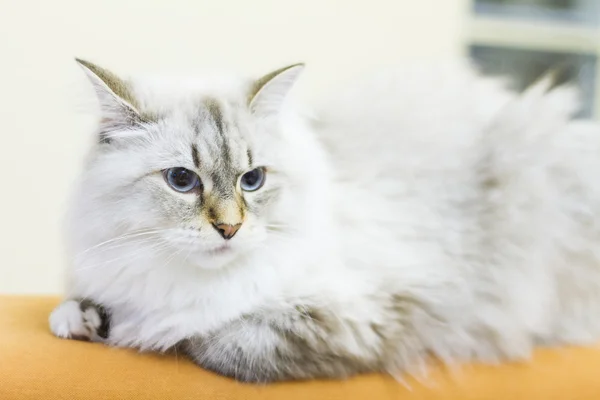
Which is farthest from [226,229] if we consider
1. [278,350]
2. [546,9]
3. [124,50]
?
[546,9]

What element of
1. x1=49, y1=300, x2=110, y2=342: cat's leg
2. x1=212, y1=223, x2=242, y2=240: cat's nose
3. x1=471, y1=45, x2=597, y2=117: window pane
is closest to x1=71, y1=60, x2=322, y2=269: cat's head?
x1=212, y1=223, x2=242, y2=240: cat's nose

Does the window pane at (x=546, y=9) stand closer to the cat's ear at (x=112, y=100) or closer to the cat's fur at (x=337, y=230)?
the cat's fur at (x=337, y=230)

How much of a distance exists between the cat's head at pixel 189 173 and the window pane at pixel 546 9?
2000mm

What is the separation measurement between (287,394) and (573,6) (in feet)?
8.52

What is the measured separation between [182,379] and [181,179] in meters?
0.33

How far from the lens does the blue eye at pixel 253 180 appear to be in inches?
43.7

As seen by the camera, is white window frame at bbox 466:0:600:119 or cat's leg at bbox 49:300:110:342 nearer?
cat's leg at bbox 49:300:110:342

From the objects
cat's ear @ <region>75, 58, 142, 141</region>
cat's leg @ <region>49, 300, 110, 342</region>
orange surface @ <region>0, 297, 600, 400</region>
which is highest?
cat's ear @ <region>75, 58, 142, 141</region>

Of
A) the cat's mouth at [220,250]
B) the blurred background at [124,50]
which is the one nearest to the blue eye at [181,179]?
the cat's mouth at [220,250]

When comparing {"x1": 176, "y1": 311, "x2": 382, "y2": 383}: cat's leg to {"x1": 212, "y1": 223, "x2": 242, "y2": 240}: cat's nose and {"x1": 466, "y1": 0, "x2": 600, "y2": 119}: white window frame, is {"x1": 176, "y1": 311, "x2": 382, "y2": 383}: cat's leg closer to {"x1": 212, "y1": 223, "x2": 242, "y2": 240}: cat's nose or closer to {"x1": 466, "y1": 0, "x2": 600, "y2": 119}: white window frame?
{"x1": 212, "y1": 223, "x2": 242, "y2": 240}: cat's nose

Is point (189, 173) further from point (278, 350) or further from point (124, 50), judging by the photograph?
point (124, 50)

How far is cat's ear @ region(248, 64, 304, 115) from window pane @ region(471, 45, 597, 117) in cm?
190

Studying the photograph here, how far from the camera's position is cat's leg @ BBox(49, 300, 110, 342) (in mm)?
1169

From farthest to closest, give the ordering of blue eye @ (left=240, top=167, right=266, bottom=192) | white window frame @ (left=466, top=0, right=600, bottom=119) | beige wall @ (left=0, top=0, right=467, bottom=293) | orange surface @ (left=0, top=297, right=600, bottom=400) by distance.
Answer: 1. white window frame @ (left=466, top=0, right=600, bottom=119)
2. beige wall @ (left=0, top=0, right=467, bottom=293)
3. blue eye @ (left=240, top=167, right=266, bottom=192)
4. orange surface @ (left=0, top=297, right=600, bottom=400)
